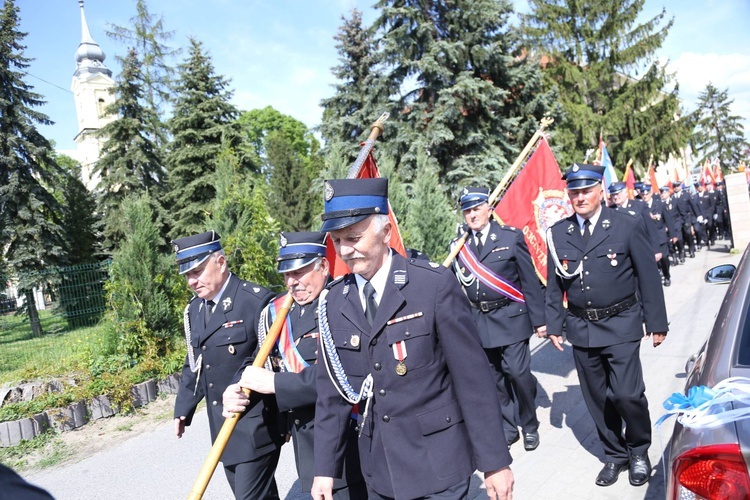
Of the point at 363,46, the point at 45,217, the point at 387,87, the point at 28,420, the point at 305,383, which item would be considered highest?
the point at 363,46

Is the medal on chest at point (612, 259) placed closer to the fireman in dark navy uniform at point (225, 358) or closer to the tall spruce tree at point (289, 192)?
the fireman in dark navy uniform at point (225, 358)

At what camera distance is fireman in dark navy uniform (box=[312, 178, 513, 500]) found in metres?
2.21

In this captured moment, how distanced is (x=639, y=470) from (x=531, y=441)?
989 mm

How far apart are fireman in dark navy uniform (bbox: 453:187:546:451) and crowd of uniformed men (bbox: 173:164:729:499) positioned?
0.01 meters

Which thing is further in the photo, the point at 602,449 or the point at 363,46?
the point at 363,46

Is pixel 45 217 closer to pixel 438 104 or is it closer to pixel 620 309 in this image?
pixel 438 104

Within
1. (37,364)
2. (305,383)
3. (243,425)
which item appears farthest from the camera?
(37,364)

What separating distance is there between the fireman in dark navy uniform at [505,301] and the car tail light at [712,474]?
9.21 ft

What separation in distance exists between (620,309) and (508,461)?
2.17 m

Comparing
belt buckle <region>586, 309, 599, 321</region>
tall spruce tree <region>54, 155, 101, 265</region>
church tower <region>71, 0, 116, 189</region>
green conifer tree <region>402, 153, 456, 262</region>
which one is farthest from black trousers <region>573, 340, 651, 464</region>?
church tower <region>71, 0, 116, 189</region>

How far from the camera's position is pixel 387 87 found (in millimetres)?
18484

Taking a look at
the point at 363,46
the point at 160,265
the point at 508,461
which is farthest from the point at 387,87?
the point at 508,461

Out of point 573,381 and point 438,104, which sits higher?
point 438,104

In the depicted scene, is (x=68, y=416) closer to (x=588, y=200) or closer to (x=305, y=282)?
(x=305, y=282)
